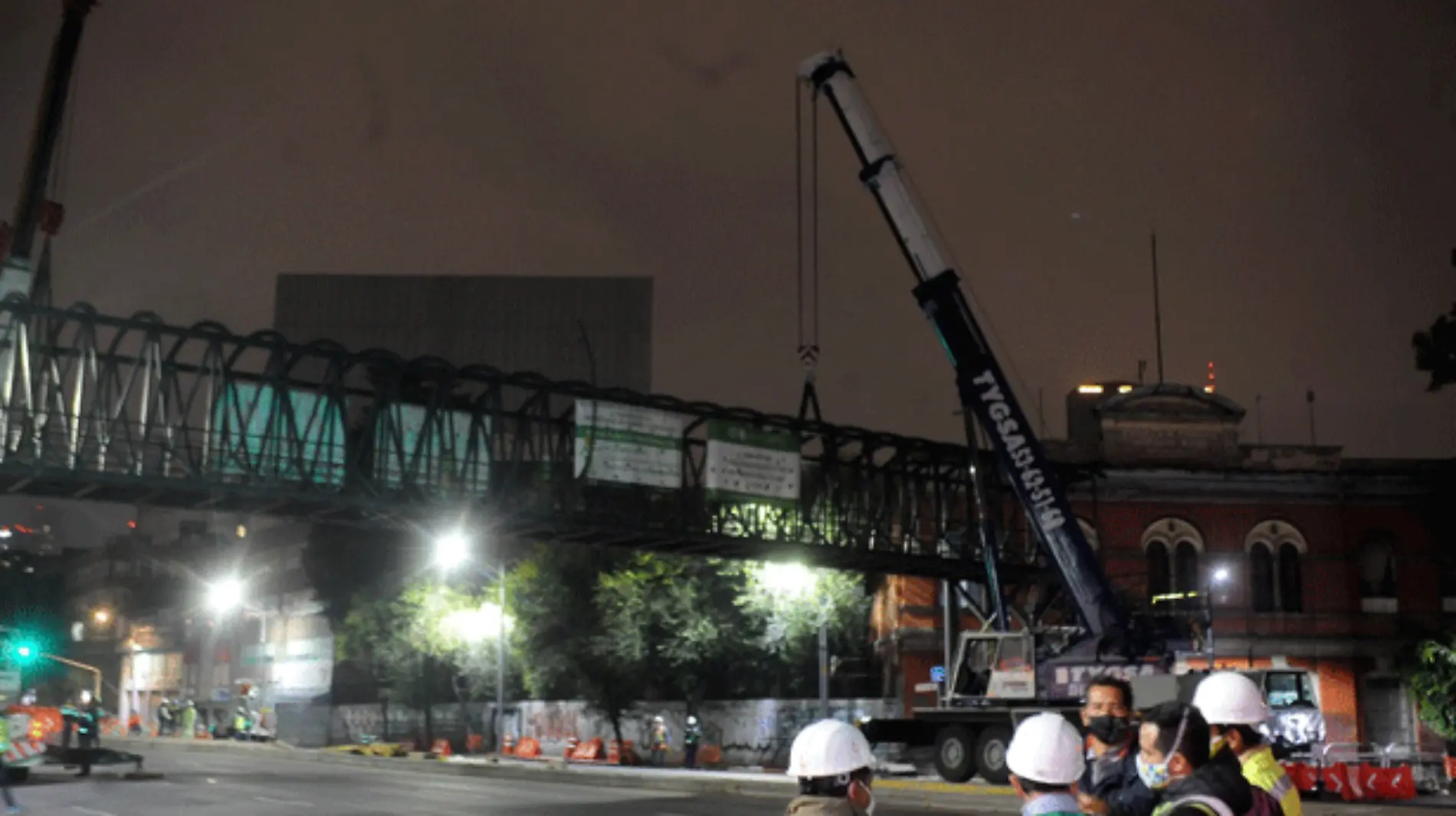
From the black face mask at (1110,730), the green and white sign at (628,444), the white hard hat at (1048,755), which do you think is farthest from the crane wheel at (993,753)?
the white hard hat at (1048,755)

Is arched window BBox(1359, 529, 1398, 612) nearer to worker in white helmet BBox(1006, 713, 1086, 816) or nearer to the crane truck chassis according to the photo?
the crane truck chassis

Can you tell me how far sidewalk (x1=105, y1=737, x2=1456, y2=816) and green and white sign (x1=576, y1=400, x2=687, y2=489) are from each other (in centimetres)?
675

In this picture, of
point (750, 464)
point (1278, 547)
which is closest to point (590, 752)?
point (750, 464)

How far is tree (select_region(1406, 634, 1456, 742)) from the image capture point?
36781 millimetres

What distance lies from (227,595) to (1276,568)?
195 ft

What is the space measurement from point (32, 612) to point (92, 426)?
91264mm

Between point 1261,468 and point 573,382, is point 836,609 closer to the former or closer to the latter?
point 1261,468

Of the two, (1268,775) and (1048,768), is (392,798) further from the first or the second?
(1048,768)

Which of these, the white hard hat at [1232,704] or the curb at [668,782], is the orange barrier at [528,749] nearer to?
the curb at [668,782]

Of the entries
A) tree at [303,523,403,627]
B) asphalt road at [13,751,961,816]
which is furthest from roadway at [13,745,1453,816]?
tree at [303,523,403,627]

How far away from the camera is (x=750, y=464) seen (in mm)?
33125

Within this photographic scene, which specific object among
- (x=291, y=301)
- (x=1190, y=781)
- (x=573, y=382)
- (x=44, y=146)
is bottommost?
(x=1190, y=781)

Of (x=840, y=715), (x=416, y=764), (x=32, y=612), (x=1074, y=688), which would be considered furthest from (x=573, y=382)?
(x=32, y=612)

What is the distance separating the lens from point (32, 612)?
109 m
